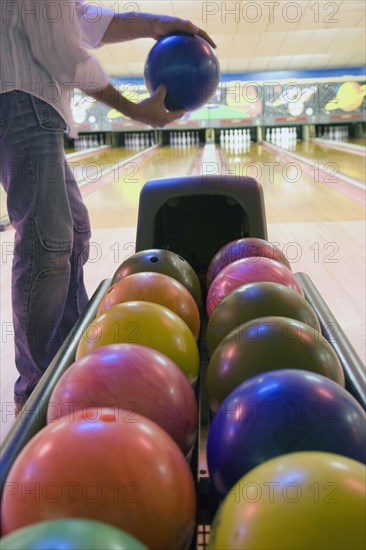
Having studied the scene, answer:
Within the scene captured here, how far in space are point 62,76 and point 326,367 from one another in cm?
76

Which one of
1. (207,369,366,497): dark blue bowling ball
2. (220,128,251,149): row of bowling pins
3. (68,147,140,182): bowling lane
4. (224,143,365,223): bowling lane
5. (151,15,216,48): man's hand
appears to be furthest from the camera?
(220,128,251,149): row of bowling pins

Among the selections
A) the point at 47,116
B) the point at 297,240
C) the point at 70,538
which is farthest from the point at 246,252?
the point at 297,240

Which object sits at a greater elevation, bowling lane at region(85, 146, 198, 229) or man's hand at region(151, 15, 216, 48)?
man's hand at region(151, 15, 216, 48)

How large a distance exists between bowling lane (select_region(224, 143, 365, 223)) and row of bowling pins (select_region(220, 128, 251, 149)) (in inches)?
119

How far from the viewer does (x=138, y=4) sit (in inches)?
230

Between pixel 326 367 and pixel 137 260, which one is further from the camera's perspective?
pixel 137 260

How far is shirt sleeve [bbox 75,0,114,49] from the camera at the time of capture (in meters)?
1.37

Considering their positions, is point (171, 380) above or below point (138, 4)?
below

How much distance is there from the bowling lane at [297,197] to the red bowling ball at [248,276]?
6.42 ft

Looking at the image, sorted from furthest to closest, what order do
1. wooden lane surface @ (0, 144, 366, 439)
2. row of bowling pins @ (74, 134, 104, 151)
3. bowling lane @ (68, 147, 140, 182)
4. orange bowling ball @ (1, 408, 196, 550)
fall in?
row of bowling pins @ (74, 134, 104, 151), bowling lane @ (68, 147, 140, 182), wooden lane surface @ (0, 144, 366, 439), orange bowling ball @ (1, 408, 196, 550)

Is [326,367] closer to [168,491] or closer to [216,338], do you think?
[216,338]

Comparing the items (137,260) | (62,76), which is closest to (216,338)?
(137,260)

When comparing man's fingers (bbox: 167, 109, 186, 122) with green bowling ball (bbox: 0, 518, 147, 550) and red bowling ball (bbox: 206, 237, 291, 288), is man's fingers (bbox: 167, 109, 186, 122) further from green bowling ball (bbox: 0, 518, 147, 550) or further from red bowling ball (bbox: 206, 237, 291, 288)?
green bowling ball (bbox: 0, 518, 147, 550)

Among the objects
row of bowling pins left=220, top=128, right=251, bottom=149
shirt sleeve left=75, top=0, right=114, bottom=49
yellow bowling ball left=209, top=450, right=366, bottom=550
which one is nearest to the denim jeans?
shirt sleeve left=75, top=0, right=114, bottom=49
